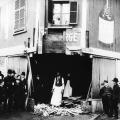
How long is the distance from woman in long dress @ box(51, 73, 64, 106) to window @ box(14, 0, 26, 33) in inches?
144

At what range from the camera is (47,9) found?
15.6 m

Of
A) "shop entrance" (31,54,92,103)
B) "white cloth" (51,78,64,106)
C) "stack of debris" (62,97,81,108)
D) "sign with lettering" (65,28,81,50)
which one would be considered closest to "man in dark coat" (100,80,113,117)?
"stack of debris" (62,97,81,108)

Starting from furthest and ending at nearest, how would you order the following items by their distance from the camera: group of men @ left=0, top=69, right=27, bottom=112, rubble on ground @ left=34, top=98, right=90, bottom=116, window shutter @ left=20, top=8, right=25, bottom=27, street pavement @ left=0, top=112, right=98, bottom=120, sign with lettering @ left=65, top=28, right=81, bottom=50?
window shutter @ left=20, top=8, right=25, bottom=27
sign with lettering @ left=65, top=28, right=81, bottom=50
group of men @ left=0, top=69, right=27, bottom=112
rubble on ground @ left=34, top=98, right=90, bottom=116
street pavement @ left=0, top=112, right=98, bottom=120

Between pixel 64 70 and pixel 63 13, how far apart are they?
3482 millimetres

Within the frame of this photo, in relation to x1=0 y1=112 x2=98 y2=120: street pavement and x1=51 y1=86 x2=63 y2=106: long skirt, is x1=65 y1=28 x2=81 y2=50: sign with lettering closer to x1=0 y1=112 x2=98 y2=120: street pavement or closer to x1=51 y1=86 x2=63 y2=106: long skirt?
x1=51 y1=86 x2=63 y2=106: long skirt

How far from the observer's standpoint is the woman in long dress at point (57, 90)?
628 inches

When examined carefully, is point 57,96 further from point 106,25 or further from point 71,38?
point 106,25

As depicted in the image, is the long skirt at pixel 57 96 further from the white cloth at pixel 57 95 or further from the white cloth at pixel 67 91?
the white cloth at pixel 67 91

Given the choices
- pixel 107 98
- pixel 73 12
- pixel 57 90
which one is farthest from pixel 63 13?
pixel 107 98

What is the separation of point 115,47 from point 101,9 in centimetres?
248

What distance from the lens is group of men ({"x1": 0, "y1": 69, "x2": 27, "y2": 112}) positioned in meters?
14.3

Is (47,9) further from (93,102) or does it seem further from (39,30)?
(93,102)

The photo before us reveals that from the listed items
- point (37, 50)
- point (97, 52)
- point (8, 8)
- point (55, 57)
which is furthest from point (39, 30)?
point (8, 8)

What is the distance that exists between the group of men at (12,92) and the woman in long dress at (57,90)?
1.75 metres
